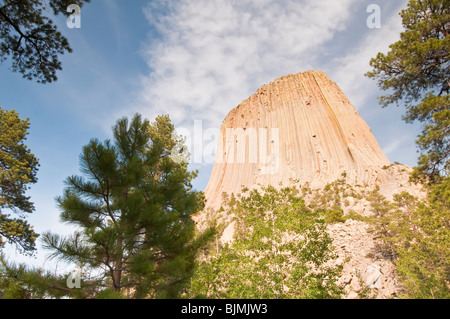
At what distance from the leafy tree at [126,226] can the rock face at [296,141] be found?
3152 cm

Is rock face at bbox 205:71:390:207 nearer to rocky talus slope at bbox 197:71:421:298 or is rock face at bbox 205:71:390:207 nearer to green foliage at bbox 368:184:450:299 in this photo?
rocky talus slope at bbox 197:71:421:298

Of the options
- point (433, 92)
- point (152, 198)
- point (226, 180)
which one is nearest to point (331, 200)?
point (226, 180)

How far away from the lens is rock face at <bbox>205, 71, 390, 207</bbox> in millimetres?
40062

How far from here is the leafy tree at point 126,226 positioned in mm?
4688

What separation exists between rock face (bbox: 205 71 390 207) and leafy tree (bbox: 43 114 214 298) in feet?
103

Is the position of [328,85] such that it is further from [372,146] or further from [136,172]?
[136,172]

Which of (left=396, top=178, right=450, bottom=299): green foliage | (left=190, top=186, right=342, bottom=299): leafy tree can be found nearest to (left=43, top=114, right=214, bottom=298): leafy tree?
(left=190, top=186, right=342, bottom=299): leafy tree

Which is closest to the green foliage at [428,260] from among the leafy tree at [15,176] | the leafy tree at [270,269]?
the leafy tree at [270,269]

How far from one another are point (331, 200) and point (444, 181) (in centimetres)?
2705

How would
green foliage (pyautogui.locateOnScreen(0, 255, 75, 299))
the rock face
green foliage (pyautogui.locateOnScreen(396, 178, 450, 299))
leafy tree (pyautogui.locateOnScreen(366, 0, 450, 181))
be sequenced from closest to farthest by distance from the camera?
green foliage (pyautogui.locateOnScreen(0, 255, 75, 299)) → leafy tree (pyautogui.locateOnScreen(366, 0, 450, 181)) → green foliage (pyautogui.locateOnScreen(396, 178, 450, 299)) → the rock face

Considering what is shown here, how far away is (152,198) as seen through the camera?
21.8 feet

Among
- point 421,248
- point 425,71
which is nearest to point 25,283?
point 425,71

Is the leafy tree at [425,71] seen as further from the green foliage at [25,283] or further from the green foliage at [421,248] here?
the green foliage at [25,283]

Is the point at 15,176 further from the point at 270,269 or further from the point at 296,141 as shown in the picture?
the point at 296,141
